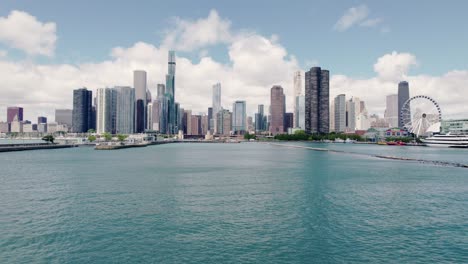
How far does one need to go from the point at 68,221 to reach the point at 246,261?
21.6 meters

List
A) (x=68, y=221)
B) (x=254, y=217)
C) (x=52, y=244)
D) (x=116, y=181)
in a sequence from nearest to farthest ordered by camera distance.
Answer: (x=52, y=244), (x=68, y=221), (x=254, y=217), (x=116, y=181)

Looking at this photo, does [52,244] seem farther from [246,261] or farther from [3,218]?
[246,261]

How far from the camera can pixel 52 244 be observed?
1109 inches

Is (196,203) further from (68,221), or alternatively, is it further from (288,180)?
(288,180)

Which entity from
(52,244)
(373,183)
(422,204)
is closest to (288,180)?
(373,183)

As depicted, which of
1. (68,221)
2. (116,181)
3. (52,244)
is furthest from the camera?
(116,181)

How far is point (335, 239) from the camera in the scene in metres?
30.3

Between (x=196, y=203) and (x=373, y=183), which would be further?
(x=373, y=183)

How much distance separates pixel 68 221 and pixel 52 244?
23.6 ft

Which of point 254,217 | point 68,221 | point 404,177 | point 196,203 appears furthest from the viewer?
point 404,177

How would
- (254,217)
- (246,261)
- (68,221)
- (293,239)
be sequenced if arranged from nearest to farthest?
(246,261) → (293,239) → (68,221) → (254,217)

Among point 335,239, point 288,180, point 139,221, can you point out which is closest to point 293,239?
point 335,239

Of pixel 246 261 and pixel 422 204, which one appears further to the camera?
pixel 422 204

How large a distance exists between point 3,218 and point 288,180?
161 feet
